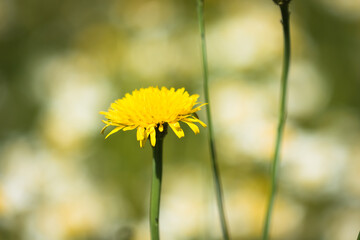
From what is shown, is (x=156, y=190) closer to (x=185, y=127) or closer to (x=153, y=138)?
(x=153, y=138)

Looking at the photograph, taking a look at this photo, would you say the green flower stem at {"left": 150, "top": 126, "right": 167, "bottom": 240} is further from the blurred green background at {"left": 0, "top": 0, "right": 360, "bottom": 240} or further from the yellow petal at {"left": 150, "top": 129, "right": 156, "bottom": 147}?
the blurred green background at {"left": 0, "top": 0, "right": 360, "bottom": 240}

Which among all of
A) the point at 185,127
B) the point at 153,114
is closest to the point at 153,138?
the point at 153,114

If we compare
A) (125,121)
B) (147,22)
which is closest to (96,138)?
(147,22)

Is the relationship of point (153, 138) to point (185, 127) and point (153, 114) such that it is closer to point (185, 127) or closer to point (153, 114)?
point (153, 114)

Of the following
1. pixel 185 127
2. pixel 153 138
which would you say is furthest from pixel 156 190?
pixel 185 127

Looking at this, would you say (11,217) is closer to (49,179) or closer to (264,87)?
(49,179)

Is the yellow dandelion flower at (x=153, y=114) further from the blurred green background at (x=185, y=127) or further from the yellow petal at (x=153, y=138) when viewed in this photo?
the blurred green background at (x=185, y=127)

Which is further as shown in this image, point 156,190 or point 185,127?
point 185,127

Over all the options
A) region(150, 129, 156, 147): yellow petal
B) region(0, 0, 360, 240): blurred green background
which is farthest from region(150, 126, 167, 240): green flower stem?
region(0, 0, 360, 240): blurred green background
